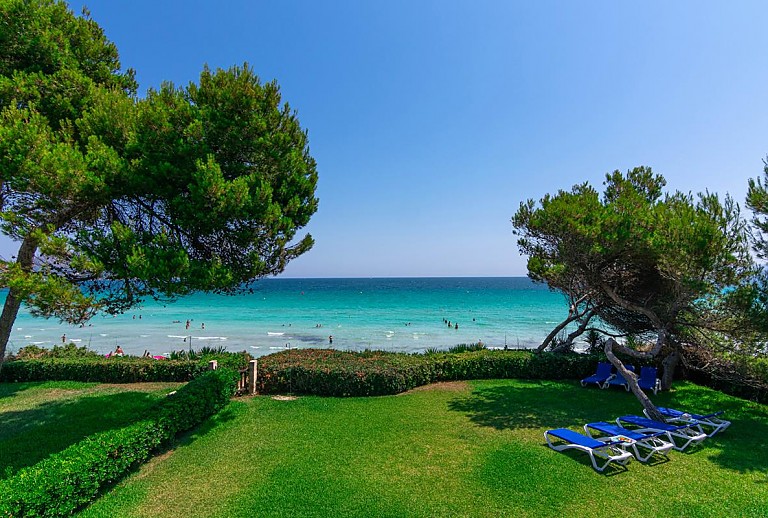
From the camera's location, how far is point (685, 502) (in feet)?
19.5

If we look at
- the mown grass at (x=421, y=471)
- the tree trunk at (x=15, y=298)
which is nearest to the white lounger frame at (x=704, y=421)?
the mown grass at (x=421, y=471)

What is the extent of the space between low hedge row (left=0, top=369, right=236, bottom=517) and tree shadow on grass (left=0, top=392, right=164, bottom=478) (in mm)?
627

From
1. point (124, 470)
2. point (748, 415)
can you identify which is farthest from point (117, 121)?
point (748, 415)

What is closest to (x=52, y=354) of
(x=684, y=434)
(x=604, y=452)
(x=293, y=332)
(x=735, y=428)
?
(x=604, y=452)

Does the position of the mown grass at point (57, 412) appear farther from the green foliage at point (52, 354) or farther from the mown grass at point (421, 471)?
the mown grass at point (421, 471)

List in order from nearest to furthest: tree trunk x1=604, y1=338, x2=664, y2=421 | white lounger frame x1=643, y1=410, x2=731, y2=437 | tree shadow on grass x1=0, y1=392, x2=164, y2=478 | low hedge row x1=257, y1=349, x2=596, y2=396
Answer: tree shadow on grass x1=0, y1=392, x2=164, y2=478, white lounger frame x1=643, y1=410, x2=731, y2=437, tree trunk x1=604, y1=338, x2=664, y2=421, low hedge row x1=257, y1=349, x2=596, y2=396

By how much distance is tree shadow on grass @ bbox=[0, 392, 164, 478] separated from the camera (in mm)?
7819

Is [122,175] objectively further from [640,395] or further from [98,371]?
[640,395]

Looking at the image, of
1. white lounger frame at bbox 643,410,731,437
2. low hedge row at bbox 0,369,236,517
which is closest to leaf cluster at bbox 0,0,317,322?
low hedge row at bbox 0,369,236,517

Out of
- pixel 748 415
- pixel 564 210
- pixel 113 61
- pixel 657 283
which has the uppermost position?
pixel 113 61

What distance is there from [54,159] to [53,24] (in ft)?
13.1

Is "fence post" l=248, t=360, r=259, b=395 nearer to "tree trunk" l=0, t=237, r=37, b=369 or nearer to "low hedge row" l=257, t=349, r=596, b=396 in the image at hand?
"low hedge row" l=257, t=349, r=596, b=396

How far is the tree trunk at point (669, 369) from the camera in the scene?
→ 43.3ft

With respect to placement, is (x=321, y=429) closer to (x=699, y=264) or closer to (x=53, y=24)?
(x=699, y=264)
